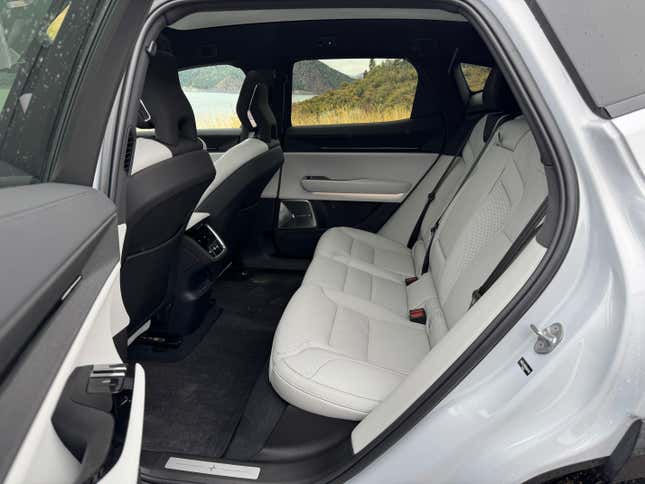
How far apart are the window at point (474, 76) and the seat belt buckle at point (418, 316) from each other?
1.43 metres

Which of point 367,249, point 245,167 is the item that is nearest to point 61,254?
point 245,167

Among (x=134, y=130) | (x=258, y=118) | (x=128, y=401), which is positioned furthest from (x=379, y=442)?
(x=258, y=118)

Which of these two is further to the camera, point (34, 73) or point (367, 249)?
point (367, 249)

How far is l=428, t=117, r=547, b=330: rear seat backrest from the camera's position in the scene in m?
1.49

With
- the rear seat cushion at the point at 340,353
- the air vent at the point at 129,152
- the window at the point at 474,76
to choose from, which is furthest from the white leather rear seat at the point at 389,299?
the window at the point at 474,76

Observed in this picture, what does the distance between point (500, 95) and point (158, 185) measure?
4.69 feet

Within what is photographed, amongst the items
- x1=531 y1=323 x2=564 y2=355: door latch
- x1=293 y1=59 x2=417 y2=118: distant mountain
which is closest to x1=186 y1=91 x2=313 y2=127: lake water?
x1=293 y1=59 x2=417 y2=118: distant mountain

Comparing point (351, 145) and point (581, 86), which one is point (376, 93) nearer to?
point (351, 145)

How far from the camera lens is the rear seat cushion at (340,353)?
133 centimetres

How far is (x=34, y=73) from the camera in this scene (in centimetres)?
93

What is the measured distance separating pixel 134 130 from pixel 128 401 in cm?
65

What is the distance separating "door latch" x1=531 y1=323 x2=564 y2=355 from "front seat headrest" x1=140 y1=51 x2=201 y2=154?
1.17 metres

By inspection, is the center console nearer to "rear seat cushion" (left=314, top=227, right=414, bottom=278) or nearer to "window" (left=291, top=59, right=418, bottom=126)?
"rear seat cushion" (left=314, top=227, right=414, bottom=278)

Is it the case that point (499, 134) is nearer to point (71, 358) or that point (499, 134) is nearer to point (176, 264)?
point (176, 264)
